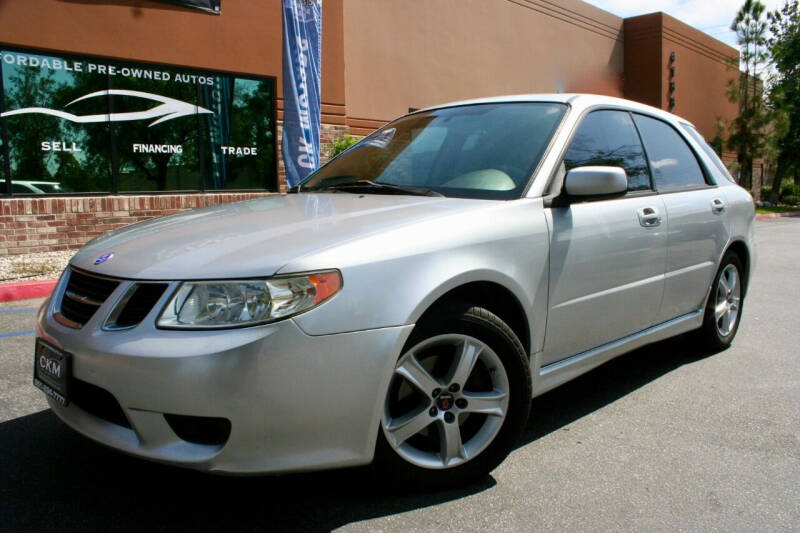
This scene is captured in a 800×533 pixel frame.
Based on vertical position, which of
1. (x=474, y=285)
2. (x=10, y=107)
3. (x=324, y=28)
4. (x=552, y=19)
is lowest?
(x=474, y=285)

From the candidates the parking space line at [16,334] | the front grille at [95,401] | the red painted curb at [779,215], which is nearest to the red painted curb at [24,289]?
the parking space line at [16,334]

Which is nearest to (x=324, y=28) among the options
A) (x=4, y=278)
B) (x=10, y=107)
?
(x=10, y=107)

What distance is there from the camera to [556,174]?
3.20 m

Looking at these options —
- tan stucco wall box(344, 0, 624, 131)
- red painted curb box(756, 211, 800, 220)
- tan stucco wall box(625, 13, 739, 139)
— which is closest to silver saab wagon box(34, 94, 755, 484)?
tan stucco wall box(344, 0, 624, 131)

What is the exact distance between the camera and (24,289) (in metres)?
7.12

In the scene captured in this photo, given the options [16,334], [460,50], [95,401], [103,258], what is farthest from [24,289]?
[460,50]

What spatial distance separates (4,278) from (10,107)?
320 centimetres

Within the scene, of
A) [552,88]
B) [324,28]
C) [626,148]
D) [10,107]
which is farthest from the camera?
[552,88]

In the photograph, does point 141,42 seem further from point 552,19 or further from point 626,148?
point 552,19

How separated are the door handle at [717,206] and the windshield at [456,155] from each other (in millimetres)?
1445

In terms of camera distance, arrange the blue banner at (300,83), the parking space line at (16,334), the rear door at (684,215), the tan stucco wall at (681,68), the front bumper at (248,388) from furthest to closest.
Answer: the tan stucco wall at (681,68), the blue banner at (300,83), the parking space line at (16,334), the rear door at (684,215), the front bumper at (248,388)

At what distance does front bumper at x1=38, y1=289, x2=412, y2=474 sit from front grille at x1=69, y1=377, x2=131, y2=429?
0.04 metres

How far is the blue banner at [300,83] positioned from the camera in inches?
490

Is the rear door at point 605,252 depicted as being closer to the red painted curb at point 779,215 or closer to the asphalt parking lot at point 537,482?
the asphalt parking lot at point 537,482
